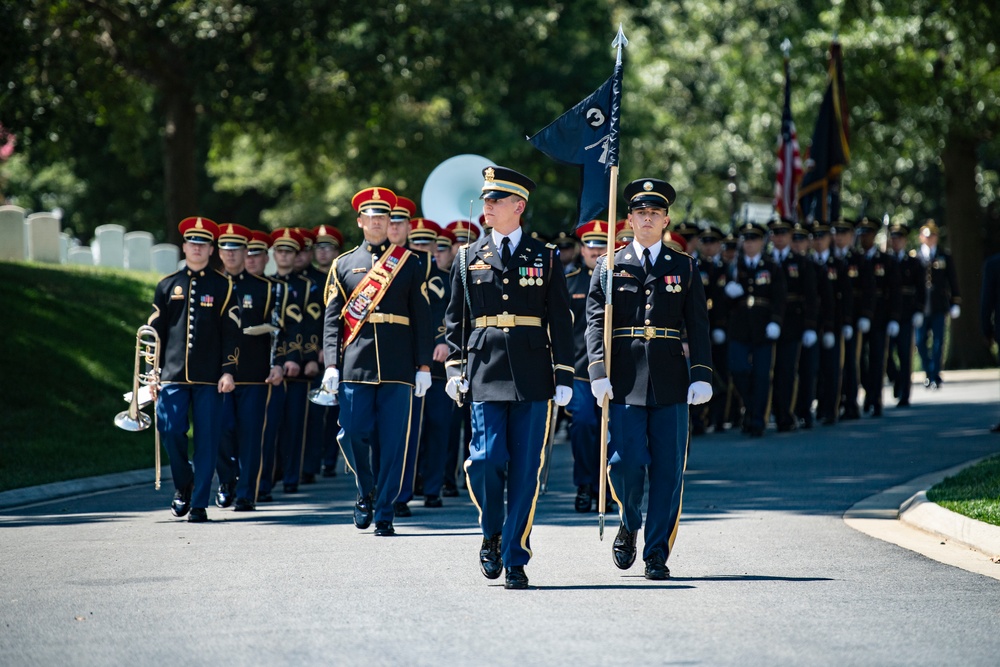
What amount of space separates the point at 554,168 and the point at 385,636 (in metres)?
34.8

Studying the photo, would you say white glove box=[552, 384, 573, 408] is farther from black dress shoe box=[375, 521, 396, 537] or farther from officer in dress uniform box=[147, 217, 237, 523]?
officer in dress uniform box=[147, 217, 237, 523]

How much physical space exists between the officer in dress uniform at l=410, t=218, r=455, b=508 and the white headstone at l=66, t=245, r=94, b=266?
1529 cm

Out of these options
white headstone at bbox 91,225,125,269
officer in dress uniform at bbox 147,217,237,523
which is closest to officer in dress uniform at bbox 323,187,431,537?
officer in dress uniform at bbox 147,217,237,523

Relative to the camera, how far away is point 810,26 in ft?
98.5

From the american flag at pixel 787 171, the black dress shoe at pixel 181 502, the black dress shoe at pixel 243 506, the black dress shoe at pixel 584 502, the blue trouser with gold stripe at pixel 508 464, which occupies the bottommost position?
the black dress shoe at pixel 243 506

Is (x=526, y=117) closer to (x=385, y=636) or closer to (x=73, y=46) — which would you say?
(x=73, y=46)

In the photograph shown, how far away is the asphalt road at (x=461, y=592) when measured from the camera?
637 cm

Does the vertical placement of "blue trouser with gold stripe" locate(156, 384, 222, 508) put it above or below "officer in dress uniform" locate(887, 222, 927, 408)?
below

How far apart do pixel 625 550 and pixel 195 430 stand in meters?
4.22

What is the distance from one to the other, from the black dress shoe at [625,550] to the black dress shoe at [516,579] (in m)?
0.68

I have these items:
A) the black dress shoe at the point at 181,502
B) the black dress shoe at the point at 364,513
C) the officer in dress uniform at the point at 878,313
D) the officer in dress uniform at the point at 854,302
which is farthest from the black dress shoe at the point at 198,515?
the officer in dress uniform at the point at 878,313

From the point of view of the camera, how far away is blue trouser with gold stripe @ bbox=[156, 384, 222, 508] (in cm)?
1118

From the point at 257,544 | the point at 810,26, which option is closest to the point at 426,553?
the point at 257,544

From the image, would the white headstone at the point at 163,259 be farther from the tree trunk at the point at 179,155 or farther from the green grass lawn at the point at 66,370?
the green grass lawn at the point at 66,370
